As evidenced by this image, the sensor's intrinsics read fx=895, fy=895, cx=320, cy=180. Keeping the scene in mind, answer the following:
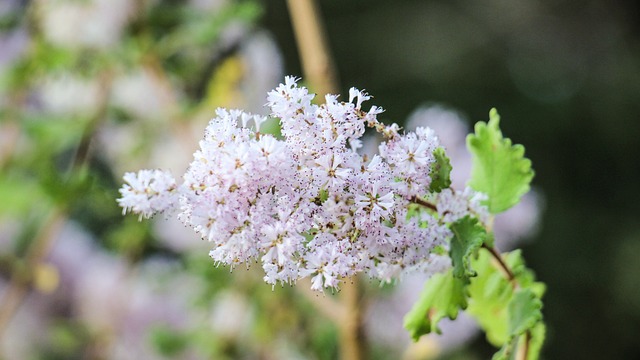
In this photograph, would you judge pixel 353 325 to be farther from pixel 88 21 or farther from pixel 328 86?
pixel 88 21

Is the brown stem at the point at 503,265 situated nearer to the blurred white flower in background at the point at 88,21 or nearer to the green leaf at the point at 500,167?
the green leaf at the point at 500,167

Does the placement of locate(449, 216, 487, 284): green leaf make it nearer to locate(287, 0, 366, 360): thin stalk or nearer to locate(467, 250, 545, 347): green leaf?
locate(467, 250, 545, 347): green leaf

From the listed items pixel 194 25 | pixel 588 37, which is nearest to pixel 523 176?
pixel 194 25

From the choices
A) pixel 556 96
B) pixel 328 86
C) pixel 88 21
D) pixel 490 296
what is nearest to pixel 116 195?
pixel 88 21

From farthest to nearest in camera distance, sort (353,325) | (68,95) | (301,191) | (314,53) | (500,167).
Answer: (68,95) < (314,53) < (353,325) < (500,167) < (301,191)

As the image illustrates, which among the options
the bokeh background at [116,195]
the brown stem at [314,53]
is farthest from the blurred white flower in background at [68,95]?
the brown stem at [314,53]

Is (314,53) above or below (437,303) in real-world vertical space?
above
